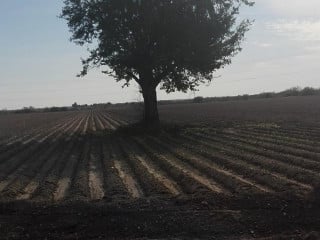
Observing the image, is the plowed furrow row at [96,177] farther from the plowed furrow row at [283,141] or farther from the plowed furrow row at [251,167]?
the plowed furrow row at [283,141]

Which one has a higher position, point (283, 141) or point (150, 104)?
point (150, 104)

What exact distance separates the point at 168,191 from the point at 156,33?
18.9 meters

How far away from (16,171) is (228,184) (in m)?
7.64

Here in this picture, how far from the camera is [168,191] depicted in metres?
12.6

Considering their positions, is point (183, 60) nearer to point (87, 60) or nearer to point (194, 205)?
point (87, 60)

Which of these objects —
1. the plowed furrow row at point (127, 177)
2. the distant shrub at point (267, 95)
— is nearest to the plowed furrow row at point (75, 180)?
the plowed furrow row at point (127, 177)

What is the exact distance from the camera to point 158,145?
957 inches

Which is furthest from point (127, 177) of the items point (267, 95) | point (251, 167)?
point (267, 95)

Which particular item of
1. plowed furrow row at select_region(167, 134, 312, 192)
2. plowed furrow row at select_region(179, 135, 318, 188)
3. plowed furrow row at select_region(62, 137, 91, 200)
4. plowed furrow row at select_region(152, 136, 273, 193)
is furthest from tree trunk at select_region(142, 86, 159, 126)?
plowed furrow row at select_region(179, 135, 318, 188)

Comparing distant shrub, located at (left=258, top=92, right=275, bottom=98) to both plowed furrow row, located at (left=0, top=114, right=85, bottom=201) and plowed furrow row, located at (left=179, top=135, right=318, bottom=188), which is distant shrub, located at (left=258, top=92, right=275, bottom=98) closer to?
plowed furrow row, located at (left=0, top=114, right=85, bottom=201)

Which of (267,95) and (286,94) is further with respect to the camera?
(267,95)

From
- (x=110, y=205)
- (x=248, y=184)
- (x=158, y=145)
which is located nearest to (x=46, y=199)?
(x=110, y=205)

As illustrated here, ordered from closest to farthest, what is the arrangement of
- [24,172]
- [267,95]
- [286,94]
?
1. [24,172]
2. [286,94]
3. [267,95]

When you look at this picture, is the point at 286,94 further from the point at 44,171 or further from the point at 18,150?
the point at 44,171
